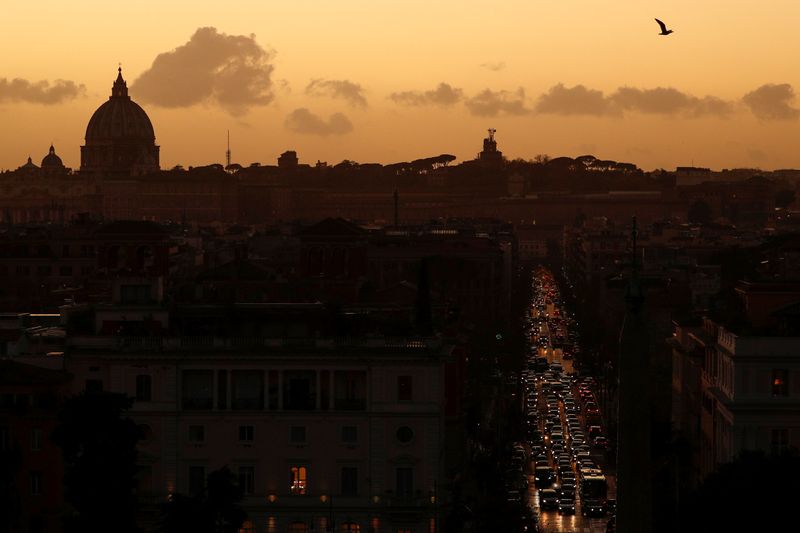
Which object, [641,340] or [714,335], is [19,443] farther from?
[641,340]

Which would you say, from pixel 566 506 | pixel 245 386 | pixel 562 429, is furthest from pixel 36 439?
pixel 562 429

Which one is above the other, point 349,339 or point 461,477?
point 349,339

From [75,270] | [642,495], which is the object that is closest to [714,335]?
[642,495]

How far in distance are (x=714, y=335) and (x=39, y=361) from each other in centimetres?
1279

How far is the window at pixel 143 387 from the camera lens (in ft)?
144

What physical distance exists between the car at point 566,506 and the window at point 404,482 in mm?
10511

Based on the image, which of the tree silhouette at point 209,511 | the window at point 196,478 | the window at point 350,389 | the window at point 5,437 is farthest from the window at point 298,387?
the tree silhouette at point 209,511

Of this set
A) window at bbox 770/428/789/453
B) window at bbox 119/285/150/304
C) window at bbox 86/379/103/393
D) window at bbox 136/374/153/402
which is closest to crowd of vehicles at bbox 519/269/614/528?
window at bbox 770/428/789/453

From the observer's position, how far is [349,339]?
44031mm

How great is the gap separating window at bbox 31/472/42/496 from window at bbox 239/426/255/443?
362cm

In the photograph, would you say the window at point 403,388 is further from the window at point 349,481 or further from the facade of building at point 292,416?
the window at point 349,481

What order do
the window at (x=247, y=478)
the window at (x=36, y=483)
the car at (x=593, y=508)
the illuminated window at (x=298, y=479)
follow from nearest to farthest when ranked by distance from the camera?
the window at (x=36, y=483) < the window at (x=247, y=478) < the illuminated window at (x=298, y=479) < the car at (x=593, y=508)

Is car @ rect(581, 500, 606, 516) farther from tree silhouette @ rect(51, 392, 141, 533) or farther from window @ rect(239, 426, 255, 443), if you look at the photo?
tree silhouette @ rect(51, 392, 141, 533)

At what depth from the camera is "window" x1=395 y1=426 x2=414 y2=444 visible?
43719 mm
